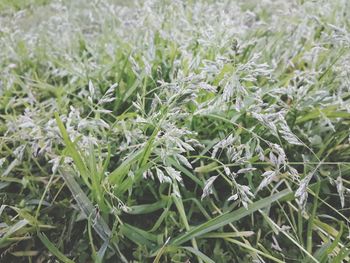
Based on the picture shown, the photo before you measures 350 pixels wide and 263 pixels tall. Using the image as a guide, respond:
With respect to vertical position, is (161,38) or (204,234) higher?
(161,38)

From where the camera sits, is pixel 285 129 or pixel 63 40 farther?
pixel 63 40

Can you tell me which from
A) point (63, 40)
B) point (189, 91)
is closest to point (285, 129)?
point (189, 91)

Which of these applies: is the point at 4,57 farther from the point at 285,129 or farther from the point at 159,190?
A: the point at 285,129

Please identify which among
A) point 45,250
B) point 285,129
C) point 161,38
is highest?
point 285,129

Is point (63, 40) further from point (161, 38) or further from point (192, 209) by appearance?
point (192, 209)

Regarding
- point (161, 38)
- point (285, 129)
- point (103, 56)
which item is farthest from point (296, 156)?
point (103, 56)

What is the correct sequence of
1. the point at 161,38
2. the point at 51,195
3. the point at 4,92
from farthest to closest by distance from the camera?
the point at 161,38, the point at 4,92, the point at 51,195

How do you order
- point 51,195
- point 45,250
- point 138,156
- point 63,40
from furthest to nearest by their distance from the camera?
point 63,40
point 51,195
point 45,250
point 138,156

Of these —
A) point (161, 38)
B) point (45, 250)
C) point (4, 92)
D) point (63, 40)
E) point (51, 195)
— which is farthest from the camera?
point (63, 40)

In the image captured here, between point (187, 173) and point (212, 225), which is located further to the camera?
point (187, 173)
